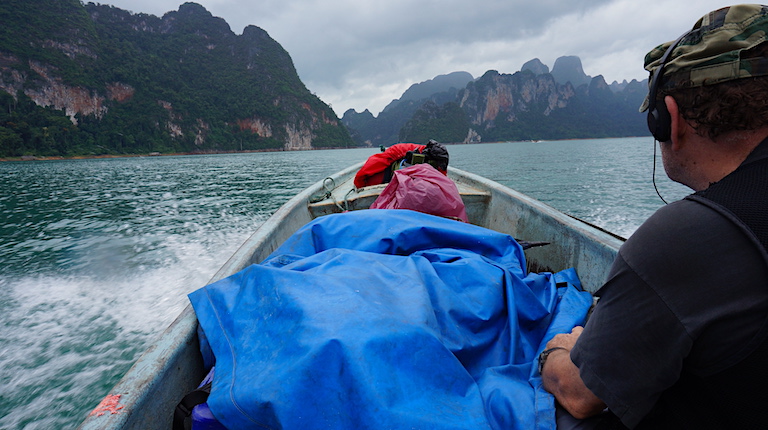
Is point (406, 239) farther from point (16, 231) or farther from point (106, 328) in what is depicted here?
point (16, 231)

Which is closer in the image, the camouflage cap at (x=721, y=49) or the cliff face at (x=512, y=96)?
the camouflage cap at (x=721, y=49)

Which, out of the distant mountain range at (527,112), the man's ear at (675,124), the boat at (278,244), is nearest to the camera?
the man's ear at (675,124)

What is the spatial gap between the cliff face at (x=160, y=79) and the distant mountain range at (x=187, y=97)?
25 cm

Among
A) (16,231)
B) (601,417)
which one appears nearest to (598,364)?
(601,417)

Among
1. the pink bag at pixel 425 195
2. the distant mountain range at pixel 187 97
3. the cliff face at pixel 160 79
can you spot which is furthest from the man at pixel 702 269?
the cliff face at pixel 160 79

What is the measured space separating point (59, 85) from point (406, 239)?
83.5m

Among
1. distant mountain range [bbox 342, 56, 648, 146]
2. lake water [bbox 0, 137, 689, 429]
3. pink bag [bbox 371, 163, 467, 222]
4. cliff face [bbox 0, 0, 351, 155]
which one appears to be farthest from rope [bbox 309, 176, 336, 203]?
distant mountain range [bbox 342, 56, 648, 146]

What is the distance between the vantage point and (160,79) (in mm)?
78438

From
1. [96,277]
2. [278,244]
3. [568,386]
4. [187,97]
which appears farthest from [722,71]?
[187,97]

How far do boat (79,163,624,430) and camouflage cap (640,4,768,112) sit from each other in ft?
4.61

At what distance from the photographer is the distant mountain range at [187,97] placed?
5656cm

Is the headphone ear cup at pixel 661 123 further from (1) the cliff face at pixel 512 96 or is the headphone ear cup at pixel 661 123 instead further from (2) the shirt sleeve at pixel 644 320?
(1) the cliff face at pixel 512 96

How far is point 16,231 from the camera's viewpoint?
6.51 metres

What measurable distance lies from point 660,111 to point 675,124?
0.05 metres
